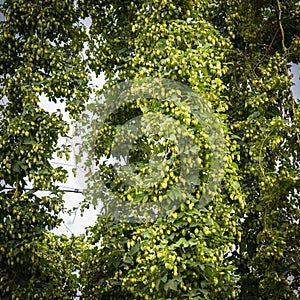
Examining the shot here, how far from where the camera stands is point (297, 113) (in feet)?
13.8

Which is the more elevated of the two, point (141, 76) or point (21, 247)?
point (141, 76)

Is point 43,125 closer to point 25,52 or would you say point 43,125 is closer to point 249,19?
point 25,52

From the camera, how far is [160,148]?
396cm

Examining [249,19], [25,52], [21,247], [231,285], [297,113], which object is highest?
[249,19]

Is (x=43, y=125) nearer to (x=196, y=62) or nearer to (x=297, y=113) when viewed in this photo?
(x=196, y=62)

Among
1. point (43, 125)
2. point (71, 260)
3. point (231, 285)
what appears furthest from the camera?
point (71, 260)

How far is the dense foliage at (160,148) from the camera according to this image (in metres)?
3.79

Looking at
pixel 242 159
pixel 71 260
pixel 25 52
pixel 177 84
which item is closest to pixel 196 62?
pixel 177 84

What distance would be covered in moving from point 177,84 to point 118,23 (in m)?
1.30

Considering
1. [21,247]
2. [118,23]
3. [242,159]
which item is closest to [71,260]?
[21,247]

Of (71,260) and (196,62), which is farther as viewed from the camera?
(71,260)

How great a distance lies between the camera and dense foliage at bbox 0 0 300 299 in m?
3.79

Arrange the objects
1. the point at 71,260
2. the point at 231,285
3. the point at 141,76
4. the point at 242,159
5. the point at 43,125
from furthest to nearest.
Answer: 1. the point at 71,260
2. the point at 242,159
3. the point at 43,125
4. the point at 141,76
5. the point at 231,285

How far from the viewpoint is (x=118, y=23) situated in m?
5.04
